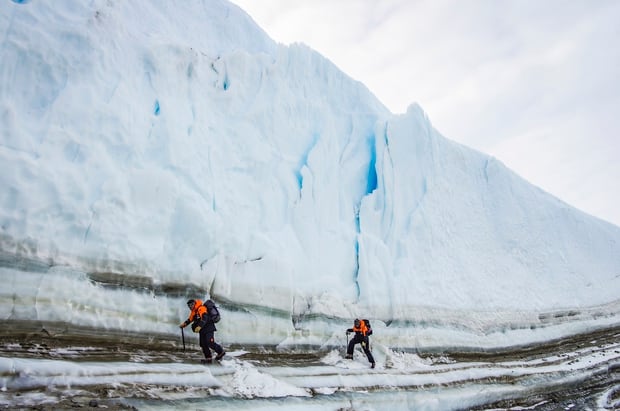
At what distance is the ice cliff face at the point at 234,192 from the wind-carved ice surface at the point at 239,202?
0.11ft

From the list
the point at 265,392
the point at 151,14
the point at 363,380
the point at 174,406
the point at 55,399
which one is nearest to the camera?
the point at 55,399

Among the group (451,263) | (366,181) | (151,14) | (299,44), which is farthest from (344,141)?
(151,14)

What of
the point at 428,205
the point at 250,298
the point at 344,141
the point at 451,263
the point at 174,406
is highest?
the point at 344,141

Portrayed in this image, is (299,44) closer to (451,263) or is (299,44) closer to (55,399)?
(451,263)

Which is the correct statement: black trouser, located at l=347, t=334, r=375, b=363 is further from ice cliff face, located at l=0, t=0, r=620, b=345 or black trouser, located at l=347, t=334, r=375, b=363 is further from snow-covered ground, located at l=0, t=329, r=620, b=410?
ice cliff face, located at l=0, t=0, r=620, b=345

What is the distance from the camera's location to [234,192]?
988cm

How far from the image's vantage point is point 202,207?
896 cm

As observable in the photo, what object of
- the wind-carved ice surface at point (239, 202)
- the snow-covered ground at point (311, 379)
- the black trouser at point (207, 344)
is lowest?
the snow-covered ground at point (311, 379)

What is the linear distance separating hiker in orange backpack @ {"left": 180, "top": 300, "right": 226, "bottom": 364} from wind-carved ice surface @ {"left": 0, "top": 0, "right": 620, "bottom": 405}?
0.50 meters

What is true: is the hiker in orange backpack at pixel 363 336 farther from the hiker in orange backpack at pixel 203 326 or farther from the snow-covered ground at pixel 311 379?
the hiker in orange backpack at pixel 203 326

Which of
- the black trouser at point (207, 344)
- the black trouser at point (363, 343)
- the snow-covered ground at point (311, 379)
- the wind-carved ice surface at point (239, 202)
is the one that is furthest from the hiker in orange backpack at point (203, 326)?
the black trouser at point (363, 343)

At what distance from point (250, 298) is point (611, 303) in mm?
12742

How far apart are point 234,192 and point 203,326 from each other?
9.82 feet

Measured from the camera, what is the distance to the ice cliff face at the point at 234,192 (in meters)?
7.38
